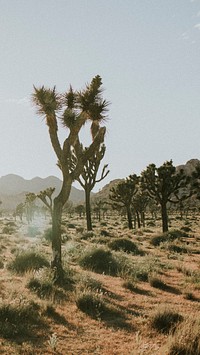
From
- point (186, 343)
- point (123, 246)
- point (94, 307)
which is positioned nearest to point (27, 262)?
point (94, 307)

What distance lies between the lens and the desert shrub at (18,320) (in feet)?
17.5

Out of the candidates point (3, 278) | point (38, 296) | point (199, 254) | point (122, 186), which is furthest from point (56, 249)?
point (122, 186)

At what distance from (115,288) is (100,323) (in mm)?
2911

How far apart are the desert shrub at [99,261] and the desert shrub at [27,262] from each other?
61.5 inches

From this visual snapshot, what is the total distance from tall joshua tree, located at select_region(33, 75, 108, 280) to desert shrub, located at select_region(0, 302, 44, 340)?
3.67 m

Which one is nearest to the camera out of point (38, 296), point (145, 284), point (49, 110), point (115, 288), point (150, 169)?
point (38, 296)

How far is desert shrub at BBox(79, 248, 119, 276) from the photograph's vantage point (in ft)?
37.4

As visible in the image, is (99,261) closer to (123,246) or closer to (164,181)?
(123,246)

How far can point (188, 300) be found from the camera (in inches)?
311

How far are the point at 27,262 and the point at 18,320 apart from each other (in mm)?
5512

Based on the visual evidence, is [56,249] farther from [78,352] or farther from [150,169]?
[150,169]

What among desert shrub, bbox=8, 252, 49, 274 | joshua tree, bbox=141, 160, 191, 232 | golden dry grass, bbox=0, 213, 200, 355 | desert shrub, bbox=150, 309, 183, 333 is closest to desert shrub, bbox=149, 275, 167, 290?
golden dry grass, bbox=0, 213, 200, 355

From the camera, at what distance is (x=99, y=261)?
467 inches

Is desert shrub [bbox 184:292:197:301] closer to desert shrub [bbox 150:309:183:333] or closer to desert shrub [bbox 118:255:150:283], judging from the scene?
desert shrub [bbox 118:255:150:283]
